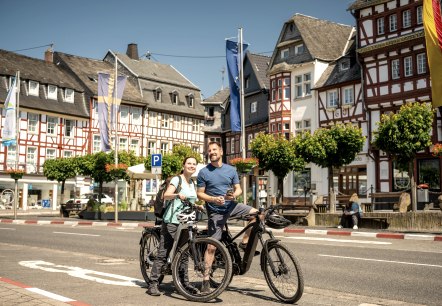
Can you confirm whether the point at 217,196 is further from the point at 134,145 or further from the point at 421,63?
the point at 134,145

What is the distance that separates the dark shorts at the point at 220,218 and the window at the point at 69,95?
50619 millimetres

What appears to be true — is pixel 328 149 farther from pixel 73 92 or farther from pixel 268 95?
pixel 73 92

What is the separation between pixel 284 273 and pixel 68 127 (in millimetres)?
51039

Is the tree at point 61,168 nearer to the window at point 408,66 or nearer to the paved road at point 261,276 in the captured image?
the window at point 408,66

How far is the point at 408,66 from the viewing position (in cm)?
3306

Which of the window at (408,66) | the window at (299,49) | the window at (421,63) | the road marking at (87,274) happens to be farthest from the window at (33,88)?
the road marking at (87,274)

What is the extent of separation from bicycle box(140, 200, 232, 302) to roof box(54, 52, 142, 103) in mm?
51004

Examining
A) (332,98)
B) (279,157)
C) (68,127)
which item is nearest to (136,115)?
(68,127)

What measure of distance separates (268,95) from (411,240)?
101ft

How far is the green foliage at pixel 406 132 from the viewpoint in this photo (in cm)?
2452

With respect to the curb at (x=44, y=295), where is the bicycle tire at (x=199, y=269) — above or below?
above

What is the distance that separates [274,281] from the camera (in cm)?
615

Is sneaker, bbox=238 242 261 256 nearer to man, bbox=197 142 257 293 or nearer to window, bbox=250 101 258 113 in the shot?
man, bbox=197 142 257 293

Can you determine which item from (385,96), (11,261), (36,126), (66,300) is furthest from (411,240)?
(36,126)
